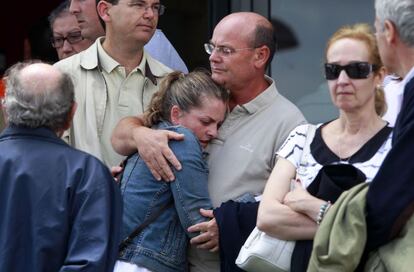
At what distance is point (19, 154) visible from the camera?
4.11 metres

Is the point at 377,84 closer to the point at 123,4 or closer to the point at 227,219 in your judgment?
the point at 227,219

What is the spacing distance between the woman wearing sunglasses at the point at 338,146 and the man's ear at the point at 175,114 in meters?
0.61

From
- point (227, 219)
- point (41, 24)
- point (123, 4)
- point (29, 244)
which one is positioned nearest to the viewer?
point (29, 244)

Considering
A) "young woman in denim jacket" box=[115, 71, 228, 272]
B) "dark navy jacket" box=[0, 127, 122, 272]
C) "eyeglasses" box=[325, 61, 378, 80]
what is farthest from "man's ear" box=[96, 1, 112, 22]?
"eyeglasses" box=[325, 61, 378, 80]

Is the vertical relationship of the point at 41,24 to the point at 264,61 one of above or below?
below

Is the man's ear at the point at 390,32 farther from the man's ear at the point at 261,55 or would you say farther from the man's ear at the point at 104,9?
the man's ear at the point at 104,9

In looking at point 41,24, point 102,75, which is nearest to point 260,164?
point 102,75

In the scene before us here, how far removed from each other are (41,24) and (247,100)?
413cm

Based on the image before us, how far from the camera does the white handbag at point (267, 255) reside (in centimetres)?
414

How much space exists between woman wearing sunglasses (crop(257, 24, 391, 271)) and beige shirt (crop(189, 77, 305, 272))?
0.42 meters

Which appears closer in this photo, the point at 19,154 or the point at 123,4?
the point at 19,154

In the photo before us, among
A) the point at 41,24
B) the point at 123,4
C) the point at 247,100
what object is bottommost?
the point at 41,24

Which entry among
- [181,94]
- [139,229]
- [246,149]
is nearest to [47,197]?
[139,229]

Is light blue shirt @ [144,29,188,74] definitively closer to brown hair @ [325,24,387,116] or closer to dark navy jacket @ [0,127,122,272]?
brown hair @ [325,24,387,116]
